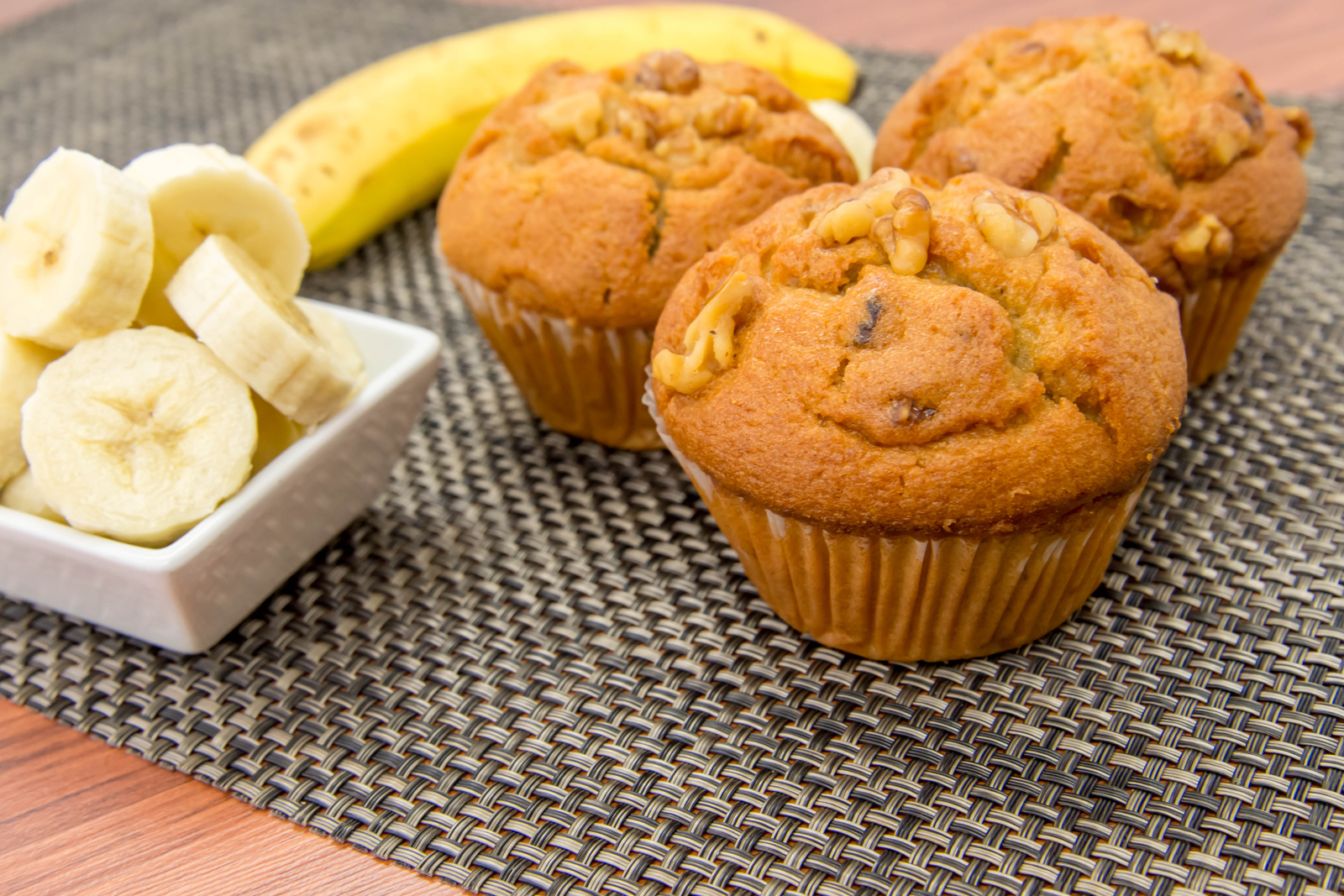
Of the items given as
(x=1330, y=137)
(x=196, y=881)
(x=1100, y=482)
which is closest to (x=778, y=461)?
(x=1100, y=482)

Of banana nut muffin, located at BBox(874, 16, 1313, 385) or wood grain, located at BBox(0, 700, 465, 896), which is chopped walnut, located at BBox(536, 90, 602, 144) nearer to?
banana nut muffin, located at BBox(874, 16, 1313, 385)

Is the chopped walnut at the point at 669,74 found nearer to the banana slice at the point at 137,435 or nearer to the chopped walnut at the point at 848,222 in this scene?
the chopped walnut at the point at 848,222

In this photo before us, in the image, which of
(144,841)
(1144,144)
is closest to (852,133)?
(1144,144)

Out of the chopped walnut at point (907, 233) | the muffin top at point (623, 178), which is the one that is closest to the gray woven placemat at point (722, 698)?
the muffin top at point (623, 178)

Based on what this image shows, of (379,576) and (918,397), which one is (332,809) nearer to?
(379,576)

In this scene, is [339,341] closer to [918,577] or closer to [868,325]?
[868,325]

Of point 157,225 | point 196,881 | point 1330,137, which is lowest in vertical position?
point 196,881

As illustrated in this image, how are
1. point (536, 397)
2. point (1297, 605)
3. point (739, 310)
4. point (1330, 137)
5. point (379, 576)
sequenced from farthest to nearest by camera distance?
point (1330, 137), point (536, 397), point (379, 576), point (1297, 605), point (739, 310)
